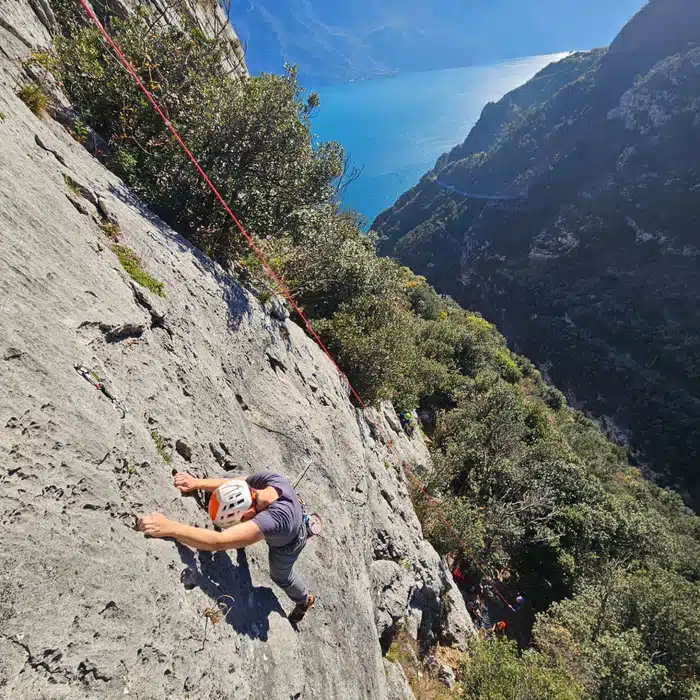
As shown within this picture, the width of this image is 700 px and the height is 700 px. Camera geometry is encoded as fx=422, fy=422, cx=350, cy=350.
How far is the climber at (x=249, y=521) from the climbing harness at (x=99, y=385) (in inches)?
37.7

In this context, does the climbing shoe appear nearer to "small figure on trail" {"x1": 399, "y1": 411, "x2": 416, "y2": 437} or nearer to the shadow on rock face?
the shadow on rock face

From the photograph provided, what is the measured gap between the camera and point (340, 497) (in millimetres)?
8703

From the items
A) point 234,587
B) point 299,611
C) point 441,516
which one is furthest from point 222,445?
point 441,516

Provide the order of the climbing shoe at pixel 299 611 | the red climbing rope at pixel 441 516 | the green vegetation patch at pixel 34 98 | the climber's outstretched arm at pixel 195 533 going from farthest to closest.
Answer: the red climbing rope at pixel 441 516
the green vegetation patch at pixel 34 98
the climbing shoe at pixel 299 611
the climber's outstretched arm at pixel 195 533

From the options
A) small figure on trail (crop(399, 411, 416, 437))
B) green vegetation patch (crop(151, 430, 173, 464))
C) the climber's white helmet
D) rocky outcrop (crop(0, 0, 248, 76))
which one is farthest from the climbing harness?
small figure on trail (crop(399, 411, 416, 437))

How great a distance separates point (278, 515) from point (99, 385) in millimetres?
2347

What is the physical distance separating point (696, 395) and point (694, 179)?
45941 mm

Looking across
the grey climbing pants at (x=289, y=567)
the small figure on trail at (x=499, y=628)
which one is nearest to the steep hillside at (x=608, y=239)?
the small figure on trail at (x=499, y=628)

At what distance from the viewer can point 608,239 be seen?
8950 cm

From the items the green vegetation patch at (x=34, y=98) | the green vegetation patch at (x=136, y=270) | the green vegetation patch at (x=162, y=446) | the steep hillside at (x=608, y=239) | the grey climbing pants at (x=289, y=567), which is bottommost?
the grey climbing pants at (x=289, y=567)

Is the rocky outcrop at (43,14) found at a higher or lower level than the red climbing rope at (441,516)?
higher

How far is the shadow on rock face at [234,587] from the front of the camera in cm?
431

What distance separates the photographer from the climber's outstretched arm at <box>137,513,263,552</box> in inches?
156

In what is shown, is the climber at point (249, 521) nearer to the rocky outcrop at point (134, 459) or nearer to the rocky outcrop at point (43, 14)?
the rocky outcrop at point (134, 459)
